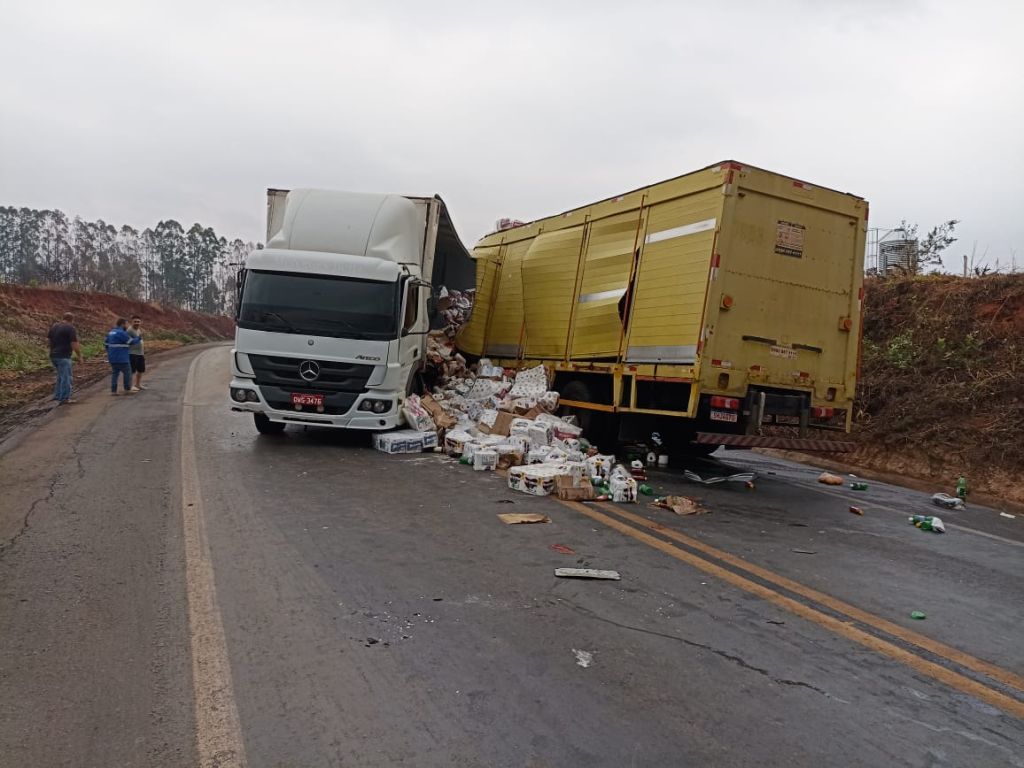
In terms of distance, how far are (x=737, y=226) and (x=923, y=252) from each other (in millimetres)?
11073

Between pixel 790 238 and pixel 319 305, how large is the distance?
237 inches

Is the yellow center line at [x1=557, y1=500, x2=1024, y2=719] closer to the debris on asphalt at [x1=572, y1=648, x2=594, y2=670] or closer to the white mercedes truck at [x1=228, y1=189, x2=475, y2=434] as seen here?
the debris on asphalt at [x1=572, y1=648, x2=594, y2=670]

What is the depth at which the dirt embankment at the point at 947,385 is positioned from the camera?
32.6 feet

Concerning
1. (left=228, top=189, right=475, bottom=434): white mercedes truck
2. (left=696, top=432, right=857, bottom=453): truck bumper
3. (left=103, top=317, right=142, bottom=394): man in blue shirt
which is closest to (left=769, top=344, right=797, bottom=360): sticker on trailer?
(left=696, top=432, right=857, bottom=453): truck bumper

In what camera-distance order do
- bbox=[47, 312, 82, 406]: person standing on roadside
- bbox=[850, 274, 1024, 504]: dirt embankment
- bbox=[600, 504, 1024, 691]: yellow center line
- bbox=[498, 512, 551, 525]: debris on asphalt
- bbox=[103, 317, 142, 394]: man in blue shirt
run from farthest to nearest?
bbox=[103, 317, 142, 394]: man in blue shirt → bbox=[47, 312, 82, 406]: person standing on roadside → bbox=[850, 274, 1024, 504]: dirt embankment → bbox=[498, 512, 551, 525]: debris on asphalt → bbox=[600, 504, 1024, 691]: yellow center line

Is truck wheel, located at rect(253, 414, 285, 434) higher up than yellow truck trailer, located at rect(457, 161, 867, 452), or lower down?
lower down

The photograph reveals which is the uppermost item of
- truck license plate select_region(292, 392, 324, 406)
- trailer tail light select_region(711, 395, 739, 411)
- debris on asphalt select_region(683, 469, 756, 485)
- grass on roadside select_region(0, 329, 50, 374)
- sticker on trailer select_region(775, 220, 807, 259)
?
sticker on trailer select_region(775, 220, 807, 259)

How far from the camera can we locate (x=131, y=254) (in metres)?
79.8

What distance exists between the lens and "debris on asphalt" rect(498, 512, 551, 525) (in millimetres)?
5731

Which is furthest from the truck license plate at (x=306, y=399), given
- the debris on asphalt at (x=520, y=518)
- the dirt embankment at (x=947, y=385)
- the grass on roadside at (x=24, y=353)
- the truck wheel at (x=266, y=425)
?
the grass on roadside at (x=24, y=353)

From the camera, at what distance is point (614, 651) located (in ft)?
11.1

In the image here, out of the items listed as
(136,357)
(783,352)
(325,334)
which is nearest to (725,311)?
(783,352)

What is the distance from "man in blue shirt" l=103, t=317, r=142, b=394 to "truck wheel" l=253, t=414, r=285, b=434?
6.01 metres

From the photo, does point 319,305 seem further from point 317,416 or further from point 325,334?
point 317,416
